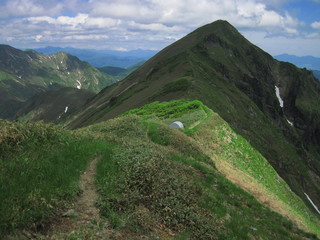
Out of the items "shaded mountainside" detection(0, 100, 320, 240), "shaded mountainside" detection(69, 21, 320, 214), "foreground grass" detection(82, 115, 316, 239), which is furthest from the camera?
"shaded mountainside" detection(69, 21, 320, 214)

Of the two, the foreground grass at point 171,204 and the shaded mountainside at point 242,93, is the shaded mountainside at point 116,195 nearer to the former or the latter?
the foreground grass at point 171,204

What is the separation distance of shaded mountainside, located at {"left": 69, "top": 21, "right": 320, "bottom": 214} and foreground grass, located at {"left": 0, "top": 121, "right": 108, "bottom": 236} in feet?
154

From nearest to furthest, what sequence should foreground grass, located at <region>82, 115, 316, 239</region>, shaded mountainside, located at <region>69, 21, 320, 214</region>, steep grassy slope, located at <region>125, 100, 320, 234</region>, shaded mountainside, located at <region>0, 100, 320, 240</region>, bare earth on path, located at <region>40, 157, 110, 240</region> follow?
bare earth on path, located at <region>40, 157, 110, 240</region>
shaded mountainside, located at <region>0, 100, 320, 240</region>
foreground grass, located at <region>82, 115, 316, 239</region>
steep grassy slope, located at <region>125, 100, 320, 234</region>
shaded mountainside, located at <region>69, 21, 320, 214</region>

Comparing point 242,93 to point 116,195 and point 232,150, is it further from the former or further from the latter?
point 116,195

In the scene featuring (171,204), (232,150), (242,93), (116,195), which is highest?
(242,93)

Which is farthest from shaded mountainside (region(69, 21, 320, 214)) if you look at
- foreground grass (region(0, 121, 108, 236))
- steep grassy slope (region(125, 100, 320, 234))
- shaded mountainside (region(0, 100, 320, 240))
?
foreground grass (region(0, 121, 108, 236))

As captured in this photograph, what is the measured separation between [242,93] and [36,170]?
103 m

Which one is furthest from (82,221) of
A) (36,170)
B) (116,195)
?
(36,170)

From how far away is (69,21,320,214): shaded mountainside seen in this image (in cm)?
6715

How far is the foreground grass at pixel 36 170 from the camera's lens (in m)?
7.73

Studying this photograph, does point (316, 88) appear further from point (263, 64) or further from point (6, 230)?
point (6, 230)

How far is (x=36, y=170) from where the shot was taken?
31.9 feet

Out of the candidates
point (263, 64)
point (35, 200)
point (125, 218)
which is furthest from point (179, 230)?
point (263, 64)

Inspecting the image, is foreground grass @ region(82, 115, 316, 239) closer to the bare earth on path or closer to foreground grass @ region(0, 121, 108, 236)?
the bare earth on path
